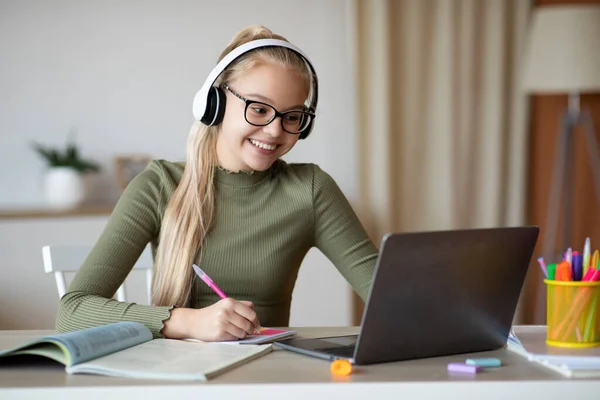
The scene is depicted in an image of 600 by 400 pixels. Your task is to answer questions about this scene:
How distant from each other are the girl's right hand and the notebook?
0.39m

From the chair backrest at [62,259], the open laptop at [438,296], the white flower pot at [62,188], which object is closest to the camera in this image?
the open laptop at [438,296]

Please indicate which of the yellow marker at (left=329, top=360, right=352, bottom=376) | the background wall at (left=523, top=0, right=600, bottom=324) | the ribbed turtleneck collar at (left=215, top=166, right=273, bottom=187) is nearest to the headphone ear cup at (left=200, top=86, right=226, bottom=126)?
the ribbed turtleneck collar at (left=215, top=166, right=273, bottom=187)

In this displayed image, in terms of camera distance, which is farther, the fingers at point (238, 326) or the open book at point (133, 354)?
the fingers at point (238, 326)

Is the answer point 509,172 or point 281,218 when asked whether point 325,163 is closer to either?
point 509,172

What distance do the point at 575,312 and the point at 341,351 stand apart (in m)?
0.34

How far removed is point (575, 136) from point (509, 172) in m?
0.32

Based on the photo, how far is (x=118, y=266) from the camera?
1452 mm

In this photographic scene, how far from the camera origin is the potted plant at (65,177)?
3258 mm

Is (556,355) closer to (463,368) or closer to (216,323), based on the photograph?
(463,368)

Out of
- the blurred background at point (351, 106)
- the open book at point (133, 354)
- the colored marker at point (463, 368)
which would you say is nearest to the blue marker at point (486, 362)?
the colored marker at point (463, 368)

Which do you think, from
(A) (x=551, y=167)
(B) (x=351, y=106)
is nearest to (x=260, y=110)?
(B) (x=351, y=106)

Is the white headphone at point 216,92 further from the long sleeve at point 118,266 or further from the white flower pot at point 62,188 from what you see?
the white flower pot at point 62,188

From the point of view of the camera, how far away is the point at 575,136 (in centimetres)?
360

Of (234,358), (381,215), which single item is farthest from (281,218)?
(381,215)
